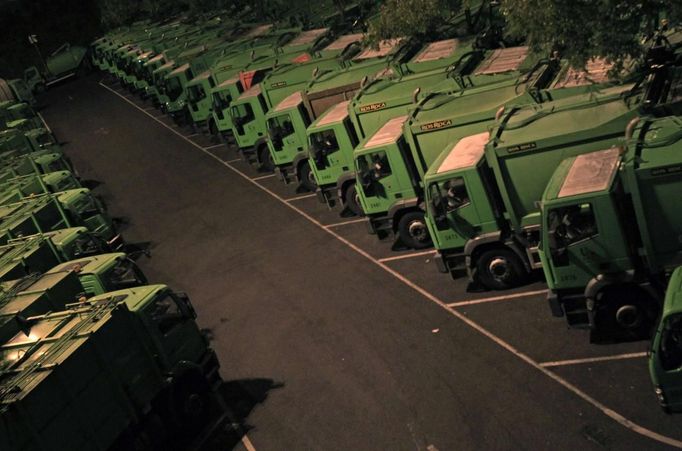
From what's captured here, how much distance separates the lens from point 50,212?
2377 cm

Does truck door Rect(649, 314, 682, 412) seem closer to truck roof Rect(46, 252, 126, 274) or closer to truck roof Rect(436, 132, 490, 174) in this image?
truck roof Rect(436, 132, 490, 174)

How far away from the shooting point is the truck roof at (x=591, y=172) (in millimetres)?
12500

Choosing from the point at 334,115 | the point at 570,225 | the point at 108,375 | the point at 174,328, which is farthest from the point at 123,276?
the point at 570,225

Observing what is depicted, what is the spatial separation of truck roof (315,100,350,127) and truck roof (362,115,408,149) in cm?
203

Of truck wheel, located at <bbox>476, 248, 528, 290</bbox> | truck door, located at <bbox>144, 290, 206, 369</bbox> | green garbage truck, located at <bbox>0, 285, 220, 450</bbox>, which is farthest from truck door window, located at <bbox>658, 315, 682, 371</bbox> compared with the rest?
truck door, located at <bbox>144, 290, 206, 369</bbox>

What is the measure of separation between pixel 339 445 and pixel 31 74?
6040cm

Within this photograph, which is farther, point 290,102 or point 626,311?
point 290,102

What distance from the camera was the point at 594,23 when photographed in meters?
14.5

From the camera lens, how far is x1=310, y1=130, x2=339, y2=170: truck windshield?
869 inches

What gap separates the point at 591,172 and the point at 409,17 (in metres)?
15.2

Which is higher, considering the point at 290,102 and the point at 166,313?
the point at 290,102

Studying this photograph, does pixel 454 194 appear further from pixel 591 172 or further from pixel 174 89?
pixel 174 89

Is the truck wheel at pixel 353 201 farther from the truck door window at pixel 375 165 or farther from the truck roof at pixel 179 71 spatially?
the truck roof at pixel 179 71

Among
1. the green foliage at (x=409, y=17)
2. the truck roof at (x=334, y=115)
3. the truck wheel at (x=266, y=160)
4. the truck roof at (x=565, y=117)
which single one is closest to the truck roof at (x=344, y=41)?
the green foliage at (x=409, y=17)
